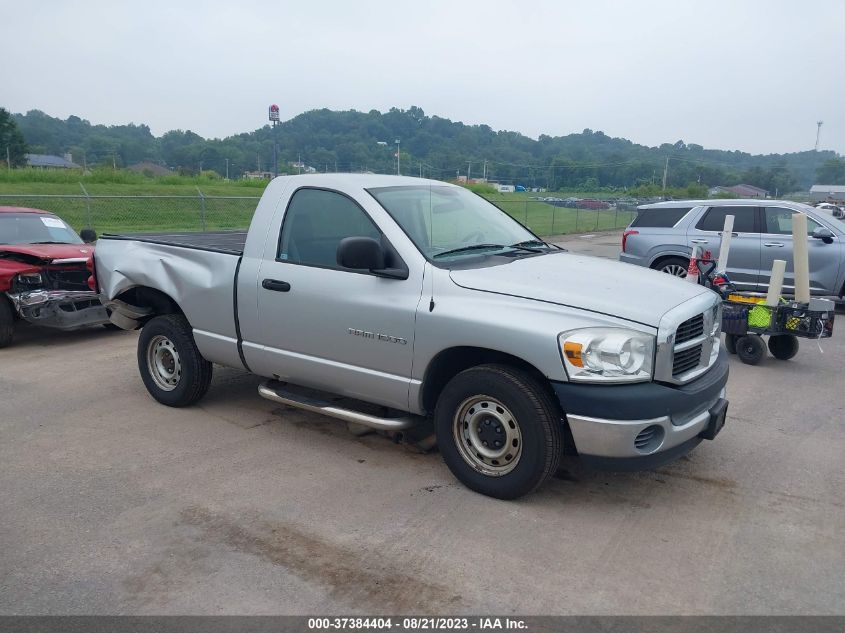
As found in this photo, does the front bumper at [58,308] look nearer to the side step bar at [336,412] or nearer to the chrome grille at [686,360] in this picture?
the side step bar at [336,412]

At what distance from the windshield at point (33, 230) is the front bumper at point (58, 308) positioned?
1.17 m

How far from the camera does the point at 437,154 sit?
8.80 meters

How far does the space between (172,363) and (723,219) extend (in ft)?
29.8

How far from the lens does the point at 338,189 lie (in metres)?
4.93

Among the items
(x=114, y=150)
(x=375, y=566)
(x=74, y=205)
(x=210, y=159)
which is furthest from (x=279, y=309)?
(x=114, y=150)

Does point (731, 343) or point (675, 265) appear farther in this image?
point (675, 265)

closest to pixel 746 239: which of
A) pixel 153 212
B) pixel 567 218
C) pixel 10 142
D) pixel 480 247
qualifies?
pixel 480 247

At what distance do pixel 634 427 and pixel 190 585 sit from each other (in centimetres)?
237

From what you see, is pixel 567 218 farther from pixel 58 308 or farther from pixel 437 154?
pixel 58 308

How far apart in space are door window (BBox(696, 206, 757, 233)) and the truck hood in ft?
24.0

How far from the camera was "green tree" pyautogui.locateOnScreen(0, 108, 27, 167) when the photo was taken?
4928 centimetres

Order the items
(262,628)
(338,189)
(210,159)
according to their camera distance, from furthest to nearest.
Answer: (210,159) → (338,189) → (262,628)

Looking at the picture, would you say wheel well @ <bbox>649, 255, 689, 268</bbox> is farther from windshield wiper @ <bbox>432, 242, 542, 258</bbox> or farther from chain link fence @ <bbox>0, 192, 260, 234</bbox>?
chain link fence @ <bbox>0, 192, 260, 234</bbox>

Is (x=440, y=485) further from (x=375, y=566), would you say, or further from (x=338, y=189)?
(x=338, y=189)
